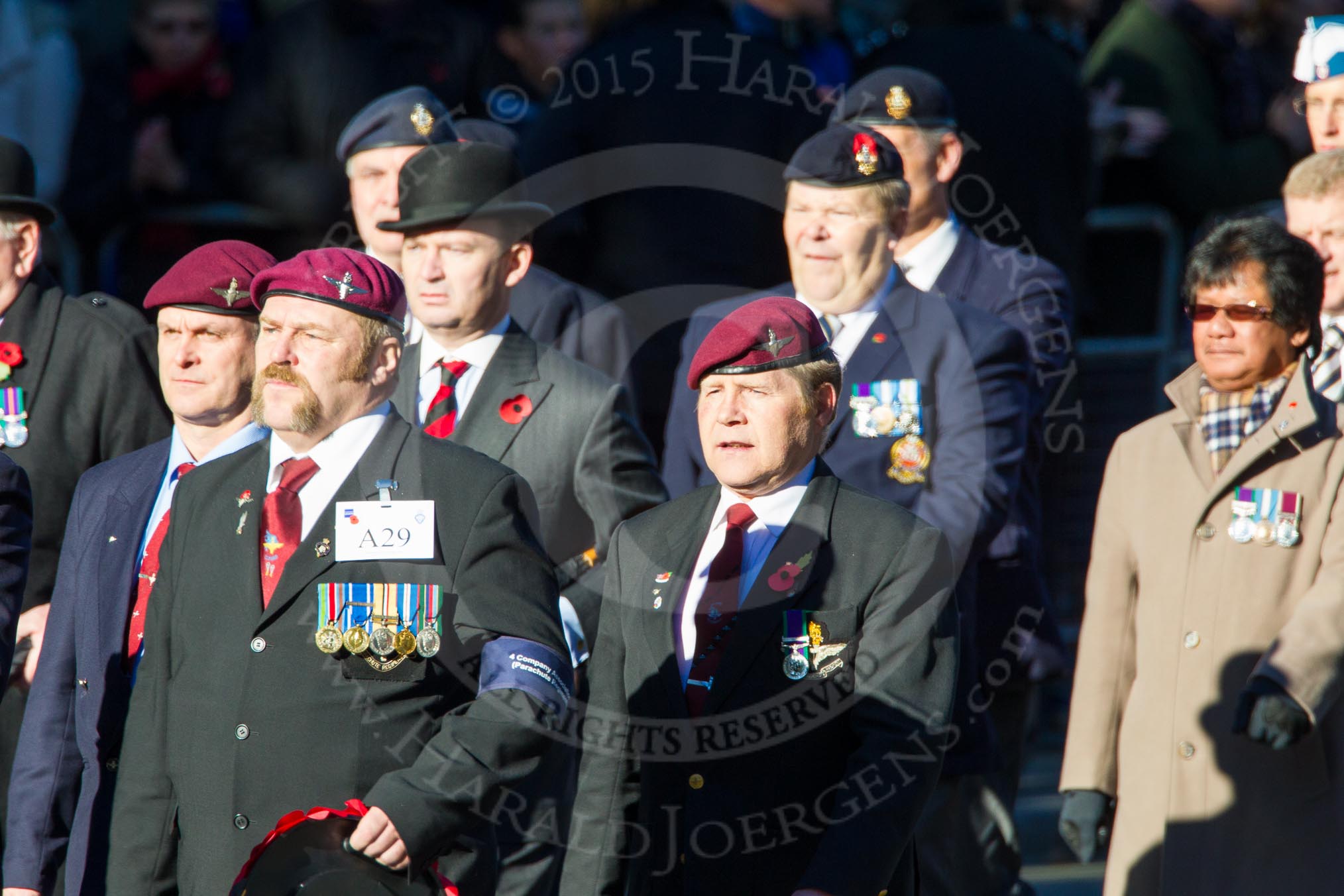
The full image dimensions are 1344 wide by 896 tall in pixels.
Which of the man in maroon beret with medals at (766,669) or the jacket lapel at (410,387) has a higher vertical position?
the jacket lapel at (410,387)

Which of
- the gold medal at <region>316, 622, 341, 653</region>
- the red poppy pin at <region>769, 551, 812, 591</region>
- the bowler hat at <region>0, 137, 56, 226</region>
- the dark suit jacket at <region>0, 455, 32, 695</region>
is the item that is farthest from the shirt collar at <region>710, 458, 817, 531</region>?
the bowler hat at <region>0, 137, 56, 226</region>

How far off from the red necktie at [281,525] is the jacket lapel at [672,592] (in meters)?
0.77

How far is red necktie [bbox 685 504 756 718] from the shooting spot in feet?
14.3

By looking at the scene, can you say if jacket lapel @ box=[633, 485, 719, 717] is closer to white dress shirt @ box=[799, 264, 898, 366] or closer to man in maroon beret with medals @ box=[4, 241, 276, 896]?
man in maroon beret with medals @ box=[4, 241, 276, 896]

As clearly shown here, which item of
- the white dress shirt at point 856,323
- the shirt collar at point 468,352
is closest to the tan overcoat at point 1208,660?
the white dress shirt at point 856,323

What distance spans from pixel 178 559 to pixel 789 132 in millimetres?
3454

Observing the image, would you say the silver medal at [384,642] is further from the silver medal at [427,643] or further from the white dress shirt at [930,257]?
the white dress shirt at [930,257]

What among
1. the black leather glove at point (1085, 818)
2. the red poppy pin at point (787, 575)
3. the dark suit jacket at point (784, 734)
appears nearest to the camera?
the dark suit jacket at point (784, 734)

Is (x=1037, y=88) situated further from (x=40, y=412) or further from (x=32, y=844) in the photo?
(x=32, y=844)

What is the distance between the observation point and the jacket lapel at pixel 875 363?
5789 mm

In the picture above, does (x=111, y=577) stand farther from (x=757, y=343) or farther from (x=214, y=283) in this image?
(x=757, y=343)

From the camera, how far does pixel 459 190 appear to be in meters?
5.96

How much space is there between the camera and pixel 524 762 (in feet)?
14.3

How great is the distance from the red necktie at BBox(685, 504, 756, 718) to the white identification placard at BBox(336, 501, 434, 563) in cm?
61
